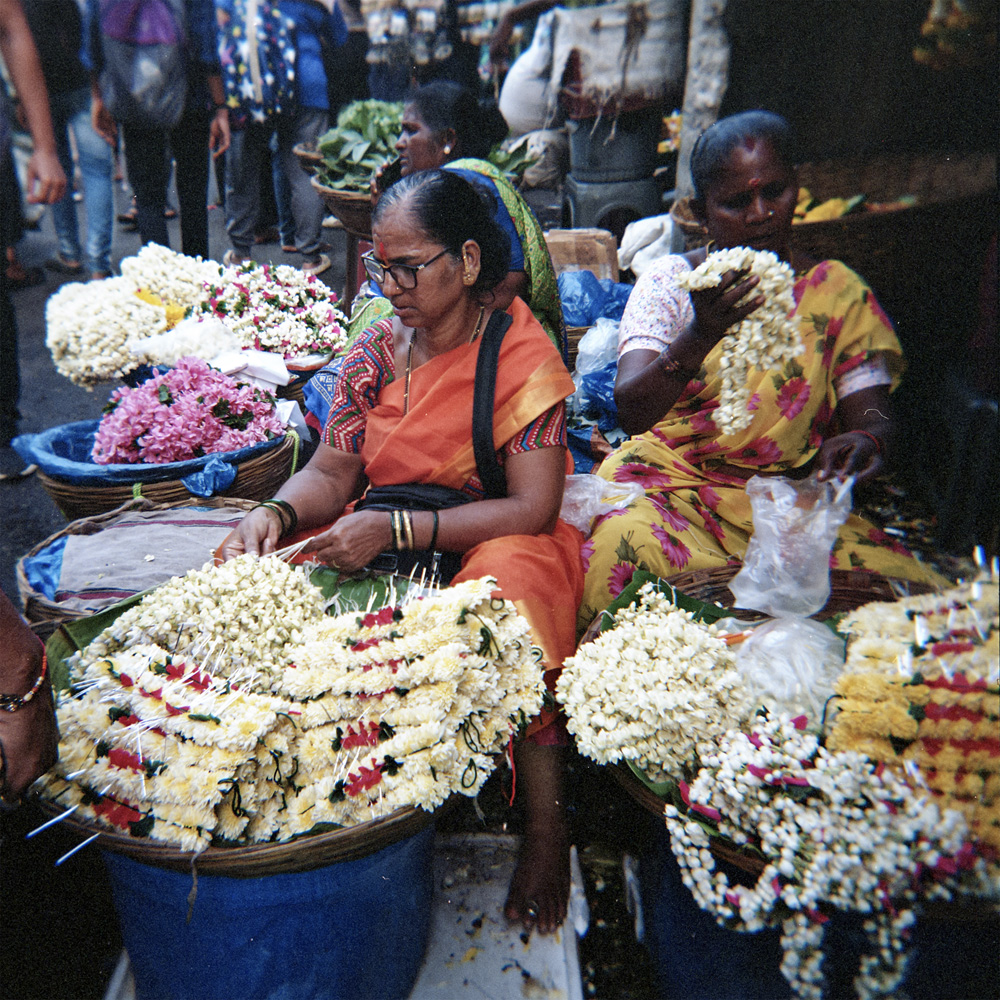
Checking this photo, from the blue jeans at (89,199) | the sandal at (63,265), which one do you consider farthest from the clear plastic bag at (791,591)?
the sandal at (63,265)

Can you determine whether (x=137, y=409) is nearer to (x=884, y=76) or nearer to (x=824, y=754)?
(x=824, y=754)

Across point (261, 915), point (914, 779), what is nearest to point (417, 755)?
point (261, 915)

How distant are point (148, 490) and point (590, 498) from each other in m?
1.40

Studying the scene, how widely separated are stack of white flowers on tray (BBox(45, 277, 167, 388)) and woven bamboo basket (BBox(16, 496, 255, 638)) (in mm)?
987

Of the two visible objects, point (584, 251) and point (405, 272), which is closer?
point (405, 272)

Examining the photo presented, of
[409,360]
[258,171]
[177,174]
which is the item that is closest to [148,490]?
[409,360]

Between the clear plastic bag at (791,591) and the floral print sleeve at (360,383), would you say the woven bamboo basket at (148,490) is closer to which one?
the floral print sleeve at (360,383)

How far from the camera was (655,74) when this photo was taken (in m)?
4.51

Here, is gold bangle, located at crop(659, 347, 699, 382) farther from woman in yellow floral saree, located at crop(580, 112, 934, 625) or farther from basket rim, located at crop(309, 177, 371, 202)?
basket rim, located at crop(309, 177, 371, 202)

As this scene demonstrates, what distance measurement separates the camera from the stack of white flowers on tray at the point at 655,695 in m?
1.45

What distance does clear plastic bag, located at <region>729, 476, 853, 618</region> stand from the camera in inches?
74.7

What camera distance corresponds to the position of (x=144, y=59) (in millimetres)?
3254

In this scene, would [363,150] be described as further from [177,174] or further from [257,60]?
[177,174]

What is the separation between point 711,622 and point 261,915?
1116 mm
